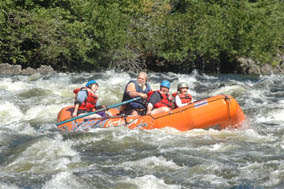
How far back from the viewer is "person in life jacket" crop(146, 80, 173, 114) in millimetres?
8281

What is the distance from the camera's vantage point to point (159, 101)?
8.34 m

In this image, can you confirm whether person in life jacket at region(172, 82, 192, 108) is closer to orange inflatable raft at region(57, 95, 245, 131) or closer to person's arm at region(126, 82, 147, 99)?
orange inflatable raft at region(57, 95, 245, 131)

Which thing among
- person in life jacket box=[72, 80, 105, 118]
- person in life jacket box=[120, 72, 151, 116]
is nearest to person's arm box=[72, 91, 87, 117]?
person in life jacket box=[72, 80, 105, 118]

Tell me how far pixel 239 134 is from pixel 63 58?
14959 mm

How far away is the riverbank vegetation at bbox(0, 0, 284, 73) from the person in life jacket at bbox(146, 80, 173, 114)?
11.8m

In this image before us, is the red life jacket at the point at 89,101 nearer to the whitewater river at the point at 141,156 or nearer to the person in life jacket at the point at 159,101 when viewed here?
the whitewater river at the point at 141,156

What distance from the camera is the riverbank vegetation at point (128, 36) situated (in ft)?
64.1

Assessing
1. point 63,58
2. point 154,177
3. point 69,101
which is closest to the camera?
point 154,177

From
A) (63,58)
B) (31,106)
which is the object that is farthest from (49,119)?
(63,58)

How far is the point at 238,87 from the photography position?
14.0 meters

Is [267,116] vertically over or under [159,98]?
under

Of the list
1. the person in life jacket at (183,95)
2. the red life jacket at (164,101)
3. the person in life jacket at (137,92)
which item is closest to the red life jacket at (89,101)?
the person in life jacket at (137,92)

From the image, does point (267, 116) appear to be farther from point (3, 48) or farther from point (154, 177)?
point (3, 48)

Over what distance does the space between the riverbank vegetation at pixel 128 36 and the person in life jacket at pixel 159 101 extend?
38.8 feet
